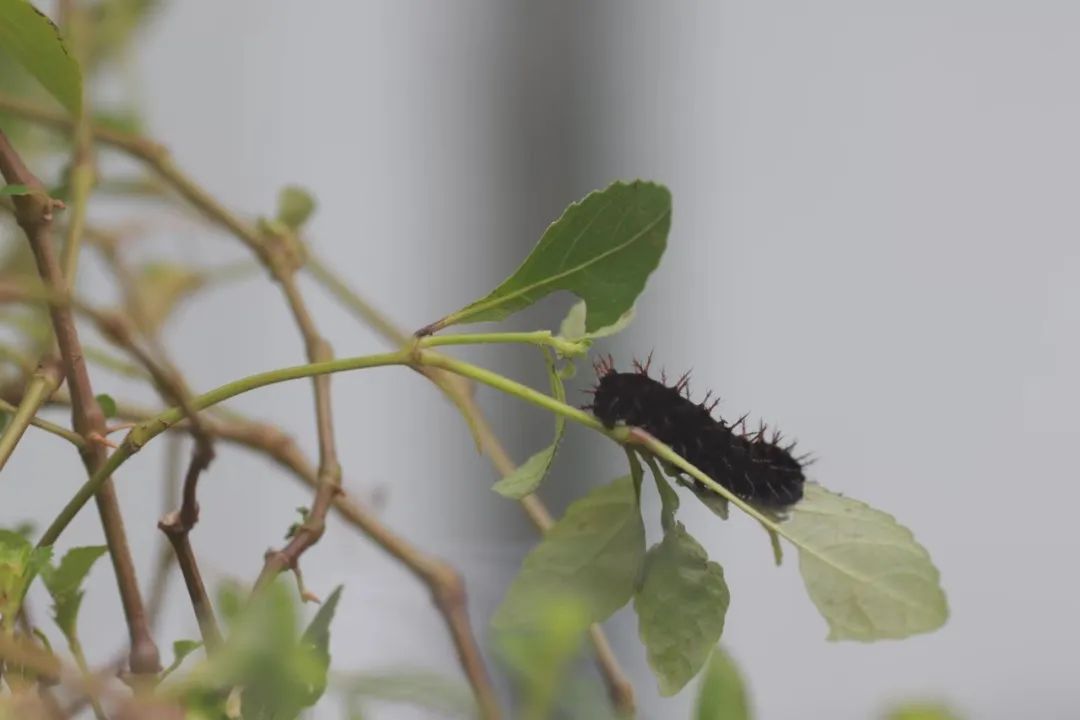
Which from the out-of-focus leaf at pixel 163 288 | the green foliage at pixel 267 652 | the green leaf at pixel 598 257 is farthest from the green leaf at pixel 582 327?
the out-of-focus leaf at pixel 163 288

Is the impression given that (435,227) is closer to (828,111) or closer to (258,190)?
(258,190)

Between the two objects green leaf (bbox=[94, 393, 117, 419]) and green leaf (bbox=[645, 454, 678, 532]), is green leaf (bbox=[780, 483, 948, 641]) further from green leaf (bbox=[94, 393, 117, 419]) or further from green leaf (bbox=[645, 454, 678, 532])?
green leaf (bbox=[94, 393, 117, 419])

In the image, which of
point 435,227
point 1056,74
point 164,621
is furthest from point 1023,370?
point 164,621

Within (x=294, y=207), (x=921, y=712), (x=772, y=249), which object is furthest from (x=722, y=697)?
(x=772, y=249)

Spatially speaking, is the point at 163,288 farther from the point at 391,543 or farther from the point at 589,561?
the point at 589,561

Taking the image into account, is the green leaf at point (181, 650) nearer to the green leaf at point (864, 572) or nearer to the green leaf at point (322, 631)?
the green leaf at point (322, 631)

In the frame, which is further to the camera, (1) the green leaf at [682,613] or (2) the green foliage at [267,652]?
(1) the green leaf at [682,613]

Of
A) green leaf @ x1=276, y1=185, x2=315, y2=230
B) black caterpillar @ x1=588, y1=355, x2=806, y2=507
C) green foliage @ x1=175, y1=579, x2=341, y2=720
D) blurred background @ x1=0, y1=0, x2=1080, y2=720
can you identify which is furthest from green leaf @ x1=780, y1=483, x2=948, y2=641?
blurred background @ x1=0, y1=0, x2=1080, y2=720
